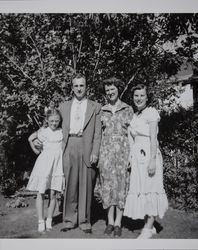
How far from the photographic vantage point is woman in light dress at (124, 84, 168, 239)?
3.79 metres

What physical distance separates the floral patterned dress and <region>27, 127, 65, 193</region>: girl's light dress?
1.47 feet

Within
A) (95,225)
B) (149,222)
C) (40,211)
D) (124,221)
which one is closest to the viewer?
(149,222)

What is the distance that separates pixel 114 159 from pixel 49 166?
693 mm

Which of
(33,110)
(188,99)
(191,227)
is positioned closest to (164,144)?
(188,99)

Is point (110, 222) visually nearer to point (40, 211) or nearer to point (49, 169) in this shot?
point (40, 211)

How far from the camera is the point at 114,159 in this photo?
396 centimetres

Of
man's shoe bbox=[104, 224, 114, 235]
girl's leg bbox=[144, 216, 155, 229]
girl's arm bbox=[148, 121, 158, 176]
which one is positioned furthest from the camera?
man's shoe bbox=[104, 224, 114, 235]

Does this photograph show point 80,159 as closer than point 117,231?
No

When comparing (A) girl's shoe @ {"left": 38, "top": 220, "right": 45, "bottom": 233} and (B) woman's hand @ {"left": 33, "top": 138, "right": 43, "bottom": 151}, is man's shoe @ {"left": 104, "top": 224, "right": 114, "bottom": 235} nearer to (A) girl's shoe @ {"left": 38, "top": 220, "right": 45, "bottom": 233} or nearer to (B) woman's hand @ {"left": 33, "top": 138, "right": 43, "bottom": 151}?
(A) girl's shoe @ {"left": 38, "top": 220, "right": 45, "bottom": 233}

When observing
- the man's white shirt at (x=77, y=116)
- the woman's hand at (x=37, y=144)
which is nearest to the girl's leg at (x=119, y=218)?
the man's white shirt at (x=77, y=116)

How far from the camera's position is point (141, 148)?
3855 mm

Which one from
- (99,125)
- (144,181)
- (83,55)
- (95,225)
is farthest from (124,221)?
(83,55)

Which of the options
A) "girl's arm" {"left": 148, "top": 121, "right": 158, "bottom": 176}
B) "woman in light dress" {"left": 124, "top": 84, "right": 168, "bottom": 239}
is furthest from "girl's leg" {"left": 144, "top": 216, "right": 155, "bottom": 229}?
"girl's arm" {"left": 148, "top": 121, "right": 158, "bottom": 176}

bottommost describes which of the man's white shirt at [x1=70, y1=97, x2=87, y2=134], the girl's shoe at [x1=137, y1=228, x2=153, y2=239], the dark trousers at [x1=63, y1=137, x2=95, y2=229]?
the girl's shoe at [x1=137, y1=228, x2=153, y2=239]
